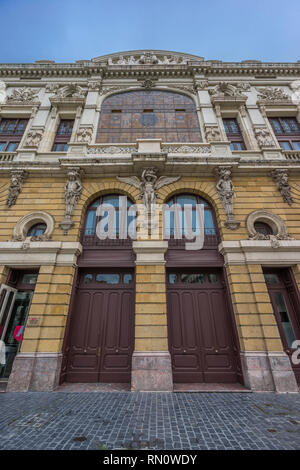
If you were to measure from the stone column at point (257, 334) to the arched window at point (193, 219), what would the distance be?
1.72m

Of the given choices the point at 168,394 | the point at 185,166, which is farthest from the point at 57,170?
the point at 168,394

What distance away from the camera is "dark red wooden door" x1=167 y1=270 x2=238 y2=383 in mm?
7766

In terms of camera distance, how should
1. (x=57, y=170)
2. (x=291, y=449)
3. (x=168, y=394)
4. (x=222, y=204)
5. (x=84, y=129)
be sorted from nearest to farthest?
(x=291, y=449), (x=168, y=394), (x=222, y=204), (x=57, y=170), (x=84, y=129)

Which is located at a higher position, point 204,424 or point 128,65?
point 128,65

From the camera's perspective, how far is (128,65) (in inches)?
598

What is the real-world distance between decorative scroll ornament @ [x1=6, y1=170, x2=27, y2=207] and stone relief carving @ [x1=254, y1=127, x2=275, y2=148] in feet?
44.4

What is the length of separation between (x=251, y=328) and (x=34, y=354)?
8.27 metres

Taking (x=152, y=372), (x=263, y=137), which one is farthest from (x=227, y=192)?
(x=152, y=372)

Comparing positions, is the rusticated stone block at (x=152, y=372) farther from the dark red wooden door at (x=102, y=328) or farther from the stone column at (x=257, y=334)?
the stone column at (x=257, y=334)

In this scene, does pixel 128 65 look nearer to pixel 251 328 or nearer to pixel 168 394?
pixel 251 328

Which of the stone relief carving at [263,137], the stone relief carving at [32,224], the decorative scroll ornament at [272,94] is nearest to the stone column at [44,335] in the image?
the stone relief carving at [32,224]

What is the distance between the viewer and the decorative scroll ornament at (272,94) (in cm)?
1396

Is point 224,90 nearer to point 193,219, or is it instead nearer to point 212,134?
point 212,134

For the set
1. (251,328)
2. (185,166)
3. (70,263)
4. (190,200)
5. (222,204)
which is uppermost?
(185,166)
